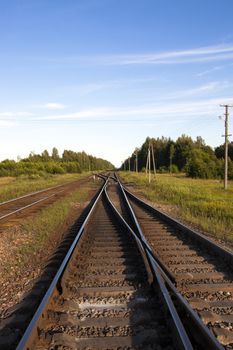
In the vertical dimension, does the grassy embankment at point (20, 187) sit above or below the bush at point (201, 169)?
below

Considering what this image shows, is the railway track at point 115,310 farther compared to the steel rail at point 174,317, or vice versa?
the railway track at point 115,310

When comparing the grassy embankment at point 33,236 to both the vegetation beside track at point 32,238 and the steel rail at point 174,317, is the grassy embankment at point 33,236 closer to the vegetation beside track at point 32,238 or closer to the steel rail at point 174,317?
the vegetation beside track at point 32,238

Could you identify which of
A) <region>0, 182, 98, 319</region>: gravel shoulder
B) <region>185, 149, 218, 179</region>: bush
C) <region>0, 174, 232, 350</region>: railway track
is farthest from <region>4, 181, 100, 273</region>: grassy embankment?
<region>185, 149, 218, 179</region>: bush

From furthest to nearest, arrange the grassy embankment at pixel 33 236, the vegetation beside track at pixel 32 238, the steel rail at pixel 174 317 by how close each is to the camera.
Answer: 1. the grassy embankment at pixel 33 236
2. the vegetation beside track at pixel 32 238
3. the steel rail at pixel 174 317

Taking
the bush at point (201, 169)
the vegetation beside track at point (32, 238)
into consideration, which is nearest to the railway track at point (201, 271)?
the vegetation beside track at point (32, 238)

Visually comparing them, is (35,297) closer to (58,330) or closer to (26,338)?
(58,330)

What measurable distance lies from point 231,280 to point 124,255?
2.47 meters

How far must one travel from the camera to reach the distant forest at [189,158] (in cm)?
8256

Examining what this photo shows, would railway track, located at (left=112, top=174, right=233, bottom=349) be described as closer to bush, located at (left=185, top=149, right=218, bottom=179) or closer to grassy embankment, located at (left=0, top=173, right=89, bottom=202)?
grassy embankment, located at (left=0, top=173, right=89, bottom=202)

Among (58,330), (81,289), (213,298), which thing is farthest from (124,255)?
(58,330)

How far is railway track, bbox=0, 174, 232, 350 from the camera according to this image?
422cm

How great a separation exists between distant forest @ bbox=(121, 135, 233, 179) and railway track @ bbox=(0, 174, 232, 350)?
5088 cm

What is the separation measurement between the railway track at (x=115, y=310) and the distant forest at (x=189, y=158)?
50881 mm

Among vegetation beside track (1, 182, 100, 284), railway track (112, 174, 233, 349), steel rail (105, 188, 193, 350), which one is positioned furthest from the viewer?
vegetation beside track (1, 182, 100, 284)
